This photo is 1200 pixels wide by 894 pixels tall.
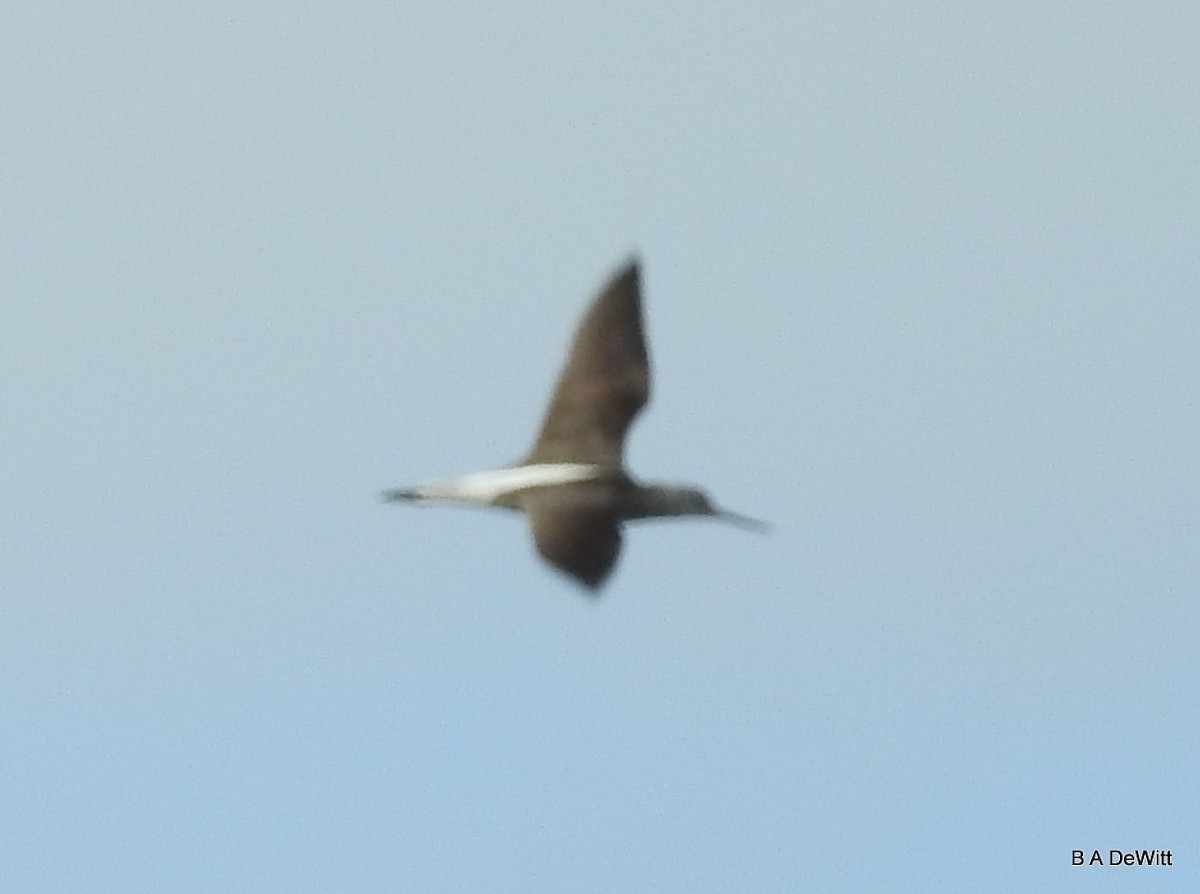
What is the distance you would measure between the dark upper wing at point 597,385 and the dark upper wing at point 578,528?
435mm

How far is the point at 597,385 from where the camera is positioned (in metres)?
14.2

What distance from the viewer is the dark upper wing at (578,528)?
12.5m

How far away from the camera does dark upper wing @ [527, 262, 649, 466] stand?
46.5 ft

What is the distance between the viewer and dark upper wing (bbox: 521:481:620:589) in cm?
1252

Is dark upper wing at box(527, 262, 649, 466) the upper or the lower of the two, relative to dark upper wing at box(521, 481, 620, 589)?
upper

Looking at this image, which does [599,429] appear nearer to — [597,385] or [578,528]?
[597,385]

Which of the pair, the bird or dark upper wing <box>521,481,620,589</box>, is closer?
dark upper wing <box>521,481,620,589</box>

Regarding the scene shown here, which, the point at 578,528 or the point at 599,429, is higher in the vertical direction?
the point at 599,429

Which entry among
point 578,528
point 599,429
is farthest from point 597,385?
point 578,528

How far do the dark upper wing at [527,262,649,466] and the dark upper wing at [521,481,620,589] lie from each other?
1.43 ft

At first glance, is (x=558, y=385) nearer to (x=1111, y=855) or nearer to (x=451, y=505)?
(x=451, y=505)

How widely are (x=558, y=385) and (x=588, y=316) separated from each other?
0.51 metres

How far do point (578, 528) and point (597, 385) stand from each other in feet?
5.07

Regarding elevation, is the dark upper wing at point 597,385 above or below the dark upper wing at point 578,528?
above
